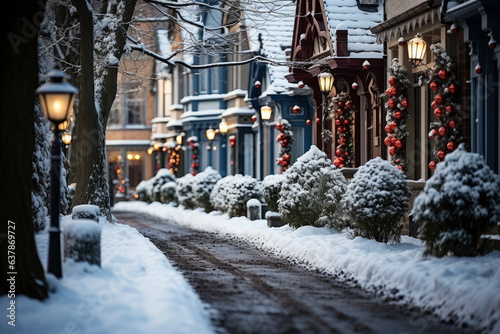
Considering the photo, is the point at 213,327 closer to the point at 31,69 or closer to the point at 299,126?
the point at 31,69

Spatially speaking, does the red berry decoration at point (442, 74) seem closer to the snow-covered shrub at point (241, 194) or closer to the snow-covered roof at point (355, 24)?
the snow-covered roof at point (355, 24)

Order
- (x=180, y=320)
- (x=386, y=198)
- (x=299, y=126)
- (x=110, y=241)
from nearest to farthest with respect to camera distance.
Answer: (x=180, y=320), (x=386, y=198), (x=110, y=241), (x=299, y=126)

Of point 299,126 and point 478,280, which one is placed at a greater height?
point 299,126

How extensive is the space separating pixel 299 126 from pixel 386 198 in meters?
17.3

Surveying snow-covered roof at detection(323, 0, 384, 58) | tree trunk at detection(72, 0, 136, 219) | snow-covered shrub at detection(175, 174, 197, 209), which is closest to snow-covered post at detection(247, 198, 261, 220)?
tree trunk at detection(72, 0, 136, 219)

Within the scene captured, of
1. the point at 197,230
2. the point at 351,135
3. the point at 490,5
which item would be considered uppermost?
the point at 490,5

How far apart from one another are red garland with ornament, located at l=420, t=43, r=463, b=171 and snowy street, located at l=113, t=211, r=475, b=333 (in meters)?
3.98

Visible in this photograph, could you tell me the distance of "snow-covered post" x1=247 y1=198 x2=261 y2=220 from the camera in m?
25.9

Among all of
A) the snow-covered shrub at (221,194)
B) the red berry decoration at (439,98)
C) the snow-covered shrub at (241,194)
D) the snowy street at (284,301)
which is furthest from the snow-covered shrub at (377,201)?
the snow-covered shrub at (221,194)

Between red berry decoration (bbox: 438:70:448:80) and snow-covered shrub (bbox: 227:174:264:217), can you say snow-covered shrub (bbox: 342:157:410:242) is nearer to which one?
red berry decoration (bbox: 438:70:448:80)

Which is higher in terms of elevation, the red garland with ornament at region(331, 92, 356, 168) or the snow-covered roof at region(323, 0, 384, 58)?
the snow-covered roof at region(323, 0, 384, 58)

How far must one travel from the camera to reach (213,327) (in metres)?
9.41

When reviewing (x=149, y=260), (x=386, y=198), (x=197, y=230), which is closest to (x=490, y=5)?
(x=386, y=198)

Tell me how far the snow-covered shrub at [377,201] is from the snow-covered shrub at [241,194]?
35.4 ft
